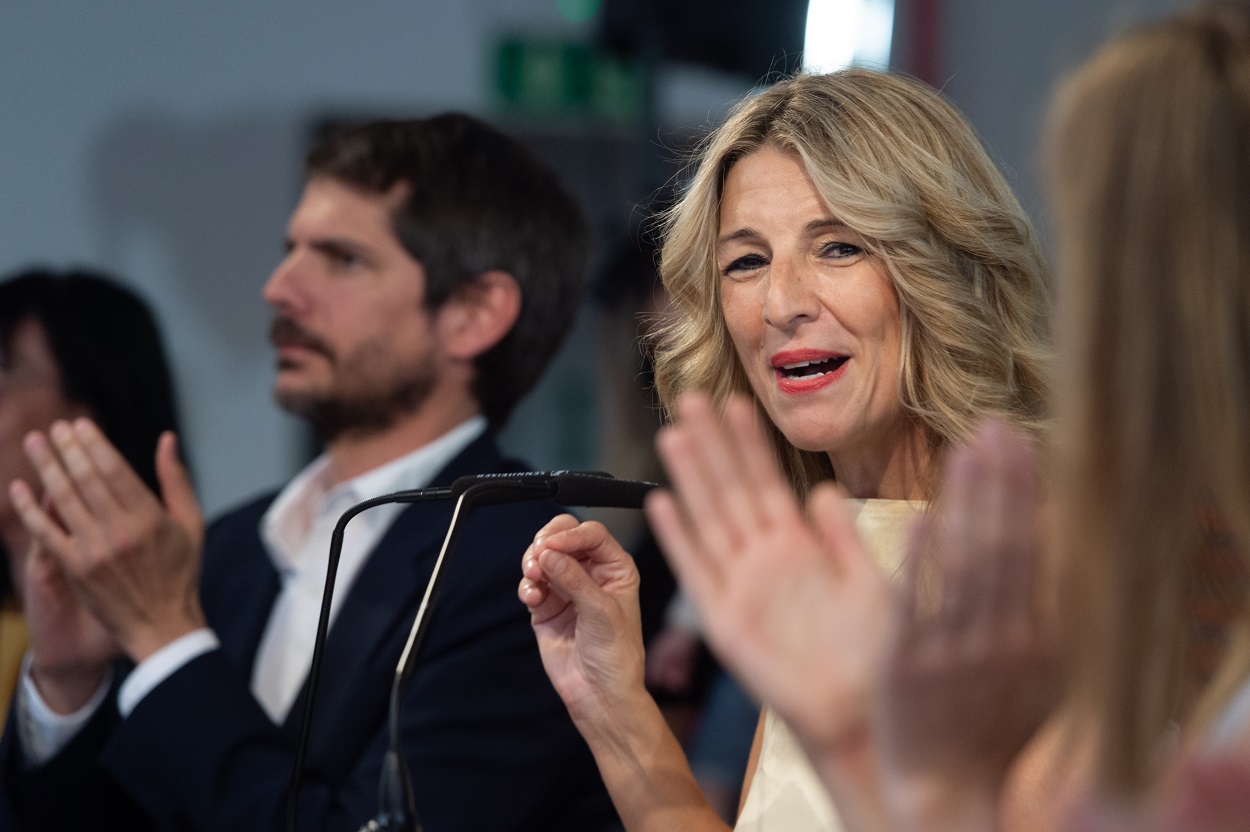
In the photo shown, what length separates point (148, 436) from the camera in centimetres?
263

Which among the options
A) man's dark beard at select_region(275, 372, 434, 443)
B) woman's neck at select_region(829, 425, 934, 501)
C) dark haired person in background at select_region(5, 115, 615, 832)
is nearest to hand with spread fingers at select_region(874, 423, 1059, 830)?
woman's neck at select_region(829, 425, 934, 501)

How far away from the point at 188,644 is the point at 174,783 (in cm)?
19

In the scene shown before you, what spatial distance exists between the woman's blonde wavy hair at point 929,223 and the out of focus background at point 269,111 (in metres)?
2.08

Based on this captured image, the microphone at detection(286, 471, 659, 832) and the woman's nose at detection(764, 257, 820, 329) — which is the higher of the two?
the woman's nose at detection(764, 257, 820, 329)

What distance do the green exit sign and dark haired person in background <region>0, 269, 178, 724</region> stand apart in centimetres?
232

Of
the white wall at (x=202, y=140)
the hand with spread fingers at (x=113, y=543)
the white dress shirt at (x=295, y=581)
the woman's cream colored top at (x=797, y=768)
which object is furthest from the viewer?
the white wall at (x=202, y=140)

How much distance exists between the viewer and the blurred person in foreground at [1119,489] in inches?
31.5

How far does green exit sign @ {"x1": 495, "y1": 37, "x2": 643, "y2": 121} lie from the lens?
4766 mm

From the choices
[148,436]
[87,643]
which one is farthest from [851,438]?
[148,436]

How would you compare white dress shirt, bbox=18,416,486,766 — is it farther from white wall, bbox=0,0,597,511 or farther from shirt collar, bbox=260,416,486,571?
white wall, bbox=0,0,597,511

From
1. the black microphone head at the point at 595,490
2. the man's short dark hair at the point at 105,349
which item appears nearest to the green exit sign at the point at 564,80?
the man's short dark hair at the point at 105,349

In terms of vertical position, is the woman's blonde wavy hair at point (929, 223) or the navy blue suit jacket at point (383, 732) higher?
the woman's blonde wavy hair at point (929, 223)

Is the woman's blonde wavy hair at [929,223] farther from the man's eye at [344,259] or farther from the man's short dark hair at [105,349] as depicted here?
the man's short dark hair at [105,349]

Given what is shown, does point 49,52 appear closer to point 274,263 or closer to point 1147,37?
point 274,263
